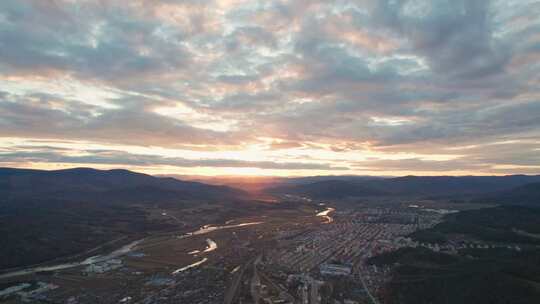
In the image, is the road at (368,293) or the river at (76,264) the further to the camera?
the river at (76,264)

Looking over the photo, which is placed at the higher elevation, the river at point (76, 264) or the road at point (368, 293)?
the road at point (368, 293)

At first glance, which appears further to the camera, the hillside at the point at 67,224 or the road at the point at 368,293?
the hillside at the point at 67,224

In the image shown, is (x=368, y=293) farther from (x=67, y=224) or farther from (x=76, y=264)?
(x=67, y=224)

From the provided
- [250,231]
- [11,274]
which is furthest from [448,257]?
[11,274]

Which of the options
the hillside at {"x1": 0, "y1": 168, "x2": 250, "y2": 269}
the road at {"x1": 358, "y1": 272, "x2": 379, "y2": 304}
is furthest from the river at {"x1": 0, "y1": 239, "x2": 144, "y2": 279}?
the road at {"x1": 358, "y1": 272, "x2": 379, "y2": 304}

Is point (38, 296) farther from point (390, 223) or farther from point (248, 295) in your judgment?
point (390, 223)

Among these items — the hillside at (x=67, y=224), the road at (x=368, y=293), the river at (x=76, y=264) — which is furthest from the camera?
the hillside at (x=67, y=224)

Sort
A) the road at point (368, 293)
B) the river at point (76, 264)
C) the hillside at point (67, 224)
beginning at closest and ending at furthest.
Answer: the road at point (368, 293)
the river at point (76, 264)
the hillside at point (67, 224)

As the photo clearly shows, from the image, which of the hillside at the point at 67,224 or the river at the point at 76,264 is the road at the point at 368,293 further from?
the hillside at the point at 67,224

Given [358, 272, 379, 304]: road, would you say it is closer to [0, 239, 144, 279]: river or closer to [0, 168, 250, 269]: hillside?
[0, 239, 144, 279]: river

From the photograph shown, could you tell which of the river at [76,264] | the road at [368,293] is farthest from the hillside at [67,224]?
the road at [368,293]

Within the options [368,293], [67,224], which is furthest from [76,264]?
[368,293]
